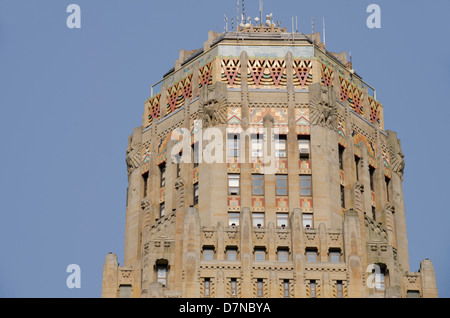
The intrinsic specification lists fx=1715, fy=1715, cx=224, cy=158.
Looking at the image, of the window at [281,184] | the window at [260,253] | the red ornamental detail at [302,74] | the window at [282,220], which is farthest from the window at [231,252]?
the red ornamental detail at [302,74]

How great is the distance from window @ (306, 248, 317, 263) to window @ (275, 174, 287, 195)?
→ 16.8 feet

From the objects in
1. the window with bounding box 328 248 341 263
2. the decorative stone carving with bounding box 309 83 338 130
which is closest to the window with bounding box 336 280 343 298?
the window with bounding box 328 248 341 263

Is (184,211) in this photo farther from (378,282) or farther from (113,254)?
(378,282)

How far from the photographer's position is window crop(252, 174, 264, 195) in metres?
121

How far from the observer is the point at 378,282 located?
118 meters

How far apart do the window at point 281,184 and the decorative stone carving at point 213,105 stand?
566 cm

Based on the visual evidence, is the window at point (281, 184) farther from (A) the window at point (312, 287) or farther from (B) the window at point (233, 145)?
(A) the window at point (312, 287)

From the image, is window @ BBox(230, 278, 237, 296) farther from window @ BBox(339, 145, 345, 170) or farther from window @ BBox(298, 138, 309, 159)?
window @ BBox(339, 145, 345, 170)

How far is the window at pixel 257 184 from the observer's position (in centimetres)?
12056

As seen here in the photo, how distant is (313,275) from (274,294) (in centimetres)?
325

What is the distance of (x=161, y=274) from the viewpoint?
387 feet

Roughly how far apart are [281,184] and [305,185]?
66.8 inches
